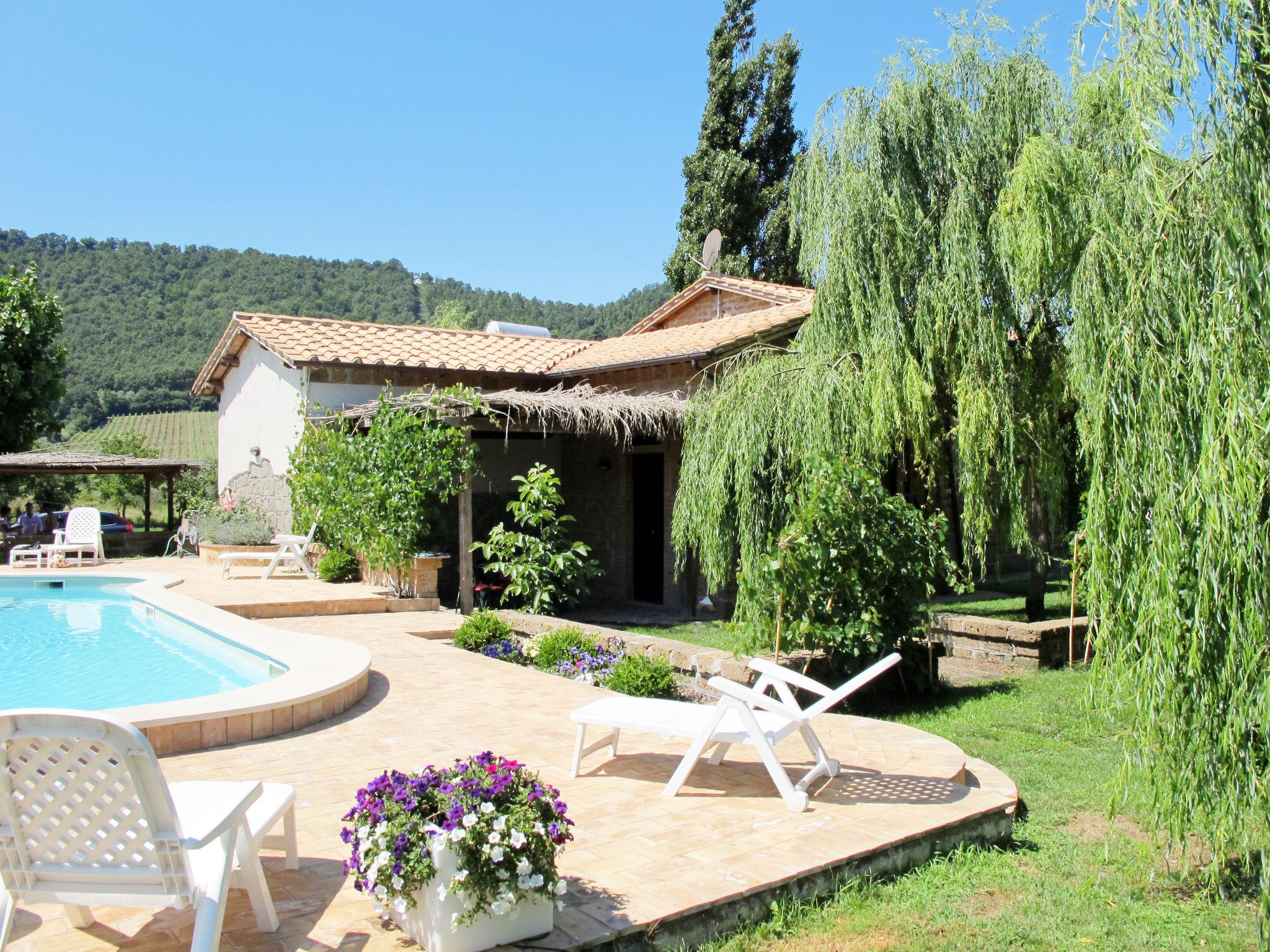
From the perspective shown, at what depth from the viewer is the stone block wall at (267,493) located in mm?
16484

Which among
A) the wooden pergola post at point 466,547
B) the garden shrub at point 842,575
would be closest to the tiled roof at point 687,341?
the wooden pergola post at point 466,547

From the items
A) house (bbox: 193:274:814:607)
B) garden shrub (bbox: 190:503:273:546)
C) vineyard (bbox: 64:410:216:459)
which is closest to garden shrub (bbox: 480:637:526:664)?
house (bbox: 193:274:814:607)

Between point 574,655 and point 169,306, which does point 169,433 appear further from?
point 574,655

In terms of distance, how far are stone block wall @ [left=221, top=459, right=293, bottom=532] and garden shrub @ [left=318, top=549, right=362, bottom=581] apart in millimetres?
2397

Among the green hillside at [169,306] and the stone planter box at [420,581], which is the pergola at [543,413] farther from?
the green hillside at [169,306]

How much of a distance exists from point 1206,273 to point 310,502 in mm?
12818

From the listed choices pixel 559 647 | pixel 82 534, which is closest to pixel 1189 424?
pixel 559 647

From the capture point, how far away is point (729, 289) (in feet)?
58.5

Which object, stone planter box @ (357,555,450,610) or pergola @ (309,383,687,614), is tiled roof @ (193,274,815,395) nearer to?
pergola @ (309,383,687,614)

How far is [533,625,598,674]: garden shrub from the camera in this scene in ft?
28.0

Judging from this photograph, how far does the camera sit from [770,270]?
81.9ft

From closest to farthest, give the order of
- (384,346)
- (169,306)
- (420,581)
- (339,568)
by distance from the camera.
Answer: (420,581)
(339,568)
(384,346)
(169,306)

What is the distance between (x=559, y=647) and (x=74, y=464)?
15.9 m

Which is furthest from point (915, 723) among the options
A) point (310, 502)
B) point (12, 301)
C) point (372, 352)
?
point (12, 301)
